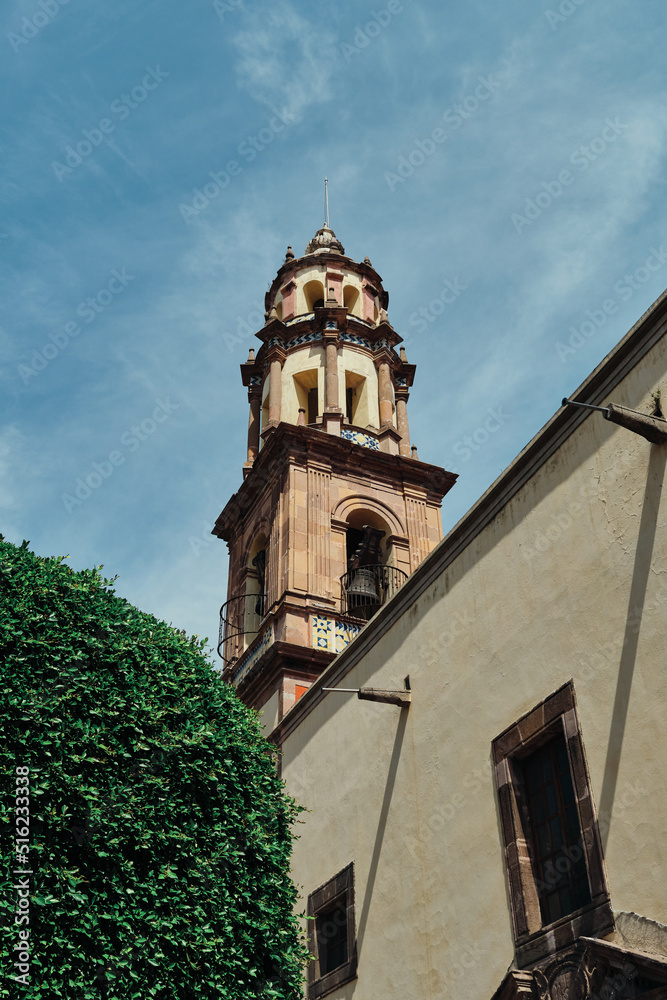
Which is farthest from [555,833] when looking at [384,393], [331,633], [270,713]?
Answer: [384,393]

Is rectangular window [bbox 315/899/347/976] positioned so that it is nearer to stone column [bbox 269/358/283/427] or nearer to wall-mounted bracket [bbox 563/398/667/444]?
wall-mounted bracket [bbox 563/398/667/444]

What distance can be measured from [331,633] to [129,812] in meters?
10.1

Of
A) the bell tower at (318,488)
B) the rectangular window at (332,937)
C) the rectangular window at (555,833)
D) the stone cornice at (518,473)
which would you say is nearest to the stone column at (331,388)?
the bell tower at (318,488)

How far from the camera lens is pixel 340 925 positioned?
12094 mm

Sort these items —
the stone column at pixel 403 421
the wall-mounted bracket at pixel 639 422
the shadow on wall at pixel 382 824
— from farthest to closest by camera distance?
the stone column at pixel 403 421, the shadow on wall at pixel 382 824, the wall-mounted bracket at pixel 639 422

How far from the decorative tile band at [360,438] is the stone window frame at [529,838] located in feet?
43.4

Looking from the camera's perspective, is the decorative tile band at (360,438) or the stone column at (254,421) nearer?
the decorative tile band at (360,438)

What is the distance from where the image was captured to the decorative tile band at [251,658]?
18.5 meters

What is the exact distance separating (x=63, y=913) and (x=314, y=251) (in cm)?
2330

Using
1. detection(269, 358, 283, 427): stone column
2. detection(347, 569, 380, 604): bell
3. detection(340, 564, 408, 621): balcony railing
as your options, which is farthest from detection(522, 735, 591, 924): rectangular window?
detection(269, 358, 283, 427): stone column

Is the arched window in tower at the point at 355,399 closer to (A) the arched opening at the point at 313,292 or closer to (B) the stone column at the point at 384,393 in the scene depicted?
(B) the stone column at the point at 384,393

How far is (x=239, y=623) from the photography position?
21.2 meters

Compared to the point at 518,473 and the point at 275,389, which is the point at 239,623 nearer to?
the point at 275,389

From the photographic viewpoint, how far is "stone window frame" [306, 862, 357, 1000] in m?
11.5
